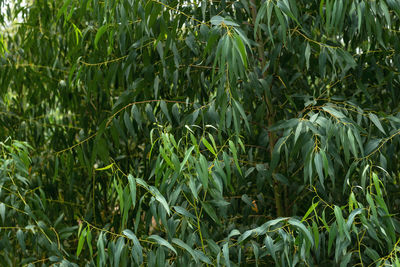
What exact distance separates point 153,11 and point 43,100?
1.27m

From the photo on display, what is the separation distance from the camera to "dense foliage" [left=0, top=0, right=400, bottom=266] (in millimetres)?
1531

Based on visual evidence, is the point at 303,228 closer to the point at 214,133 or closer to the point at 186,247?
the point at 186,247

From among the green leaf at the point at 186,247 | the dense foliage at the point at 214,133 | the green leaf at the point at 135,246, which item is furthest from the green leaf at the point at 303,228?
the green leaf at the point at 135,246

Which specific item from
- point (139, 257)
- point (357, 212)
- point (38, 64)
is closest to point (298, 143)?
point (357, 212)

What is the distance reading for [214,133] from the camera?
2.02 meters

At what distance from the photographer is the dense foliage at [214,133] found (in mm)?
1531

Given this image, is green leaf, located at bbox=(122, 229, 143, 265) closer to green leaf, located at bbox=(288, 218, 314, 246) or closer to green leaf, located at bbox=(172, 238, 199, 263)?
green leaf, located at bbox=(172, 238, 199, 263)

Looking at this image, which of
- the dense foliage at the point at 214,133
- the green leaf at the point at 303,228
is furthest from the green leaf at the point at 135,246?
the green leaf at the point at 303,228

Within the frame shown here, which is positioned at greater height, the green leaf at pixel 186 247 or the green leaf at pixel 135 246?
the green leaf at pixel 135 246

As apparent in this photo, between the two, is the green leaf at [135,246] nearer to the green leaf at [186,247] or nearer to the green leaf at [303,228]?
the green leaf at [186,247]

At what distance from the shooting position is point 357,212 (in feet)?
4.72

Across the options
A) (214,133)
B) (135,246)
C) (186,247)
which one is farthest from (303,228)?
(214,133)

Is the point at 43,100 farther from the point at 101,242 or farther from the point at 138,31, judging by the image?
the point at 101,242

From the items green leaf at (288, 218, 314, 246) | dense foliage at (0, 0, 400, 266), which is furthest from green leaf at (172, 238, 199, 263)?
green leaf at (288, 218, 314, 246)
